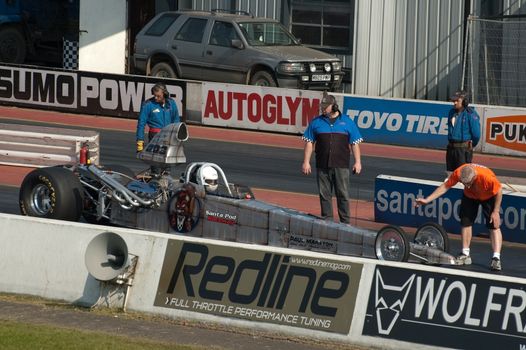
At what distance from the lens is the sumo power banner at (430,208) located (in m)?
15.4

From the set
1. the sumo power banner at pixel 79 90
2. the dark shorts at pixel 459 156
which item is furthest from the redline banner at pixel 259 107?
the dark shorts at pixel 459 156

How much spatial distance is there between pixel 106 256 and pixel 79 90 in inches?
574

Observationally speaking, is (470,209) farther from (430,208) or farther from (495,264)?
(430,208)

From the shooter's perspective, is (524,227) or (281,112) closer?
(524,227)

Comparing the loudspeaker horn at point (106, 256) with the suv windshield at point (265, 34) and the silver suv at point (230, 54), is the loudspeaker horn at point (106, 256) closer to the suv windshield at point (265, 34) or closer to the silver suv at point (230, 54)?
the silver suv at point (230, 54)

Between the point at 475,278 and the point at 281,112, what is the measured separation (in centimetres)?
1395

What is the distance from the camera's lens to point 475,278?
10594 millimetres

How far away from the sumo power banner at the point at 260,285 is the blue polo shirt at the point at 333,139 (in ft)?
10.8

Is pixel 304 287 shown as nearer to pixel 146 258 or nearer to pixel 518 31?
pixel 146 258

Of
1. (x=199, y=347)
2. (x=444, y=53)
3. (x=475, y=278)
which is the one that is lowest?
(x=199, y=347)

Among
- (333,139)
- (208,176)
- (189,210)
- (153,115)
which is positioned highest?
(153,115)

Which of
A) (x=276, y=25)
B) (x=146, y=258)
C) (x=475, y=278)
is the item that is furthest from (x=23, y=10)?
(x=475, y=278)

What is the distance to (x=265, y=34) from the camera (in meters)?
28.1

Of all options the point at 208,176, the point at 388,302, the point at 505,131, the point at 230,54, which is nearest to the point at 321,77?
the point at 230,54
